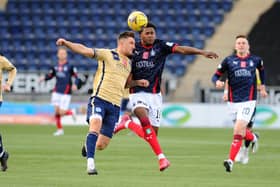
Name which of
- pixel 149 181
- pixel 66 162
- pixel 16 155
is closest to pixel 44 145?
pixel 16 155

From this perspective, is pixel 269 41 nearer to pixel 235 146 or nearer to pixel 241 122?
pixel 241 122

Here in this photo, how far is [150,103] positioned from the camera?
45.6 feet

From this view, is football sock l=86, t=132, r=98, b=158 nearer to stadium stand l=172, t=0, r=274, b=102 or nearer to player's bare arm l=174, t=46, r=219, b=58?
player's bare arm l=174, t=46, r=219, b=58

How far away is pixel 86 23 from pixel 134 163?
22563mm

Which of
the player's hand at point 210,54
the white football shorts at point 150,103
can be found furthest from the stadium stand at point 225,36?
the player's hand at point 210,54

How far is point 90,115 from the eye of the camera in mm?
12672

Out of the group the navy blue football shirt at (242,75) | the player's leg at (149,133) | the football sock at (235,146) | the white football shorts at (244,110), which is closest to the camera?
the player's leg at (149,133)

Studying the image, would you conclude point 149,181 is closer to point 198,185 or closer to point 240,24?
point 198,185

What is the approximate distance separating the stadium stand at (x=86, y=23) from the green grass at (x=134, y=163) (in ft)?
38.8

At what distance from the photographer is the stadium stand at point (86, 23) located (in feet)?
118

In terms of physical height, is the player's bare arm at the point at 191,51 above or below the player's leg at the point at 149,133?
above

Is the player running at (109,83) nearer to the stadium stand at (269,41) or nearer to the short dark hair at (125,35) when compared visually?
the short dark hair at (125,35)

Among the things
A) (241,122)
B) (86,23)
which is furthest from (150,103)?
(86,23)

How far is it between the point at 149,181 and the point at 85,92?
21739mm
